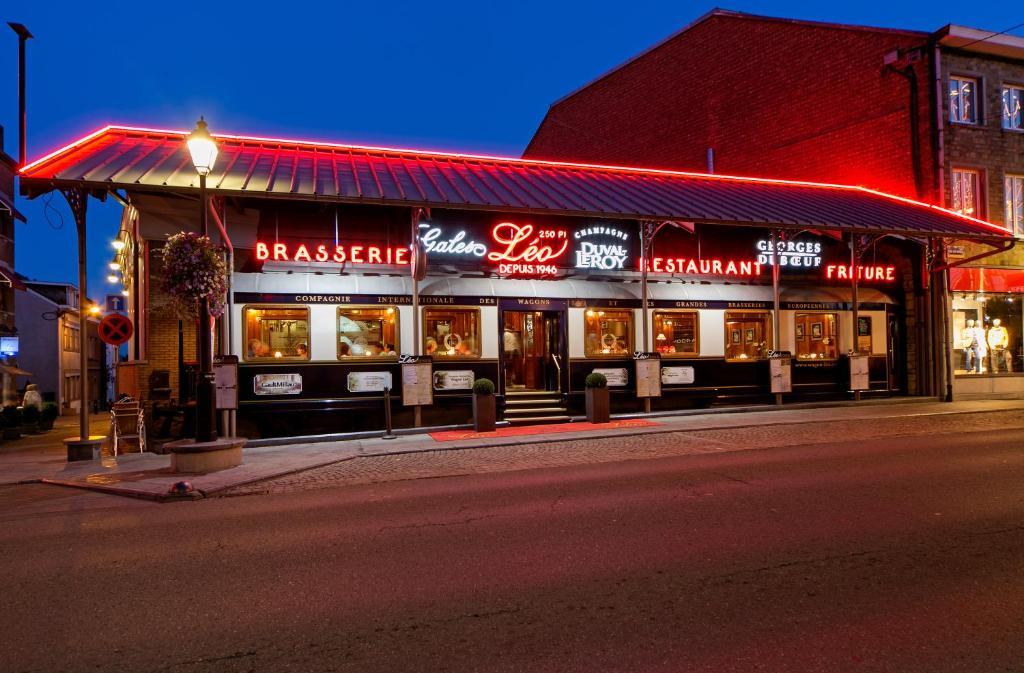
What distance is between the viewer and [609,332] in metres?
16.5

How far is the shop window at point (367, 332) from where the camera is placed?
14.3m

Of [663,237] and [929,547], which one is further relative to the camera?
[663,237]

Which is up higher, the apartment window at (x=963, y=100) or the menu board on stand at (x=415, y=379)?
→ the apartment window at (x=963, y=100)

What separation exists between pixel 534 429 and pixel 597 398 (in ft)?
5.87

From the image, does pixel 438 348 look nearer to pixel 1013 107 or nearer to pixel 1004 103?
pixel 1004 103

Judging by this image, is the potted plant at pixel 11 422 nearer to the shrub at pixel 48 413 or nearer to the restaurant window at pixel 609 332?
the shrub at pixel 48 413

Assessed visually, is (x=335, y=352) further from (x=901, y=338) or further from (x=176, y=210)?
(x=901, y=338)

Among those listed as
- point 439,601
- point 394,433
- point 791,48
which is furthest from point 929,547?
point 791,48

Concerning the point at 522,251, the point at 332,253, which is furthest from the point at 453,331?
the point at 332,253

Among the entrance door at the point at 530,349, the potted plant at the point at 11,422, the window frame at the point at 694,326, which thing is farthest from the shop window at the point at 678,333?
the potted plant at the point at 11,422

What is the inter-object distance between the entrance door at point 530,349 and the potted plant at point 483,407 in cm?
228

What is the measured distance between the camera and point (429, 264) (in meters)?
15.2

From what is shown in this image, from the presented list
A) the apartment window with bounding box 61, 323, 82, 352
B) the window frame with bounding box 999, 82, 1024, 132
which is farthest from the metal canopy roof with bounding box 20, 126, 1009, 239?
the apartment window with bounding box 61, 323, 82, 352

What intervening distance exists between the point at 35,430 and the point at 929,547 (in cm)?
2473
